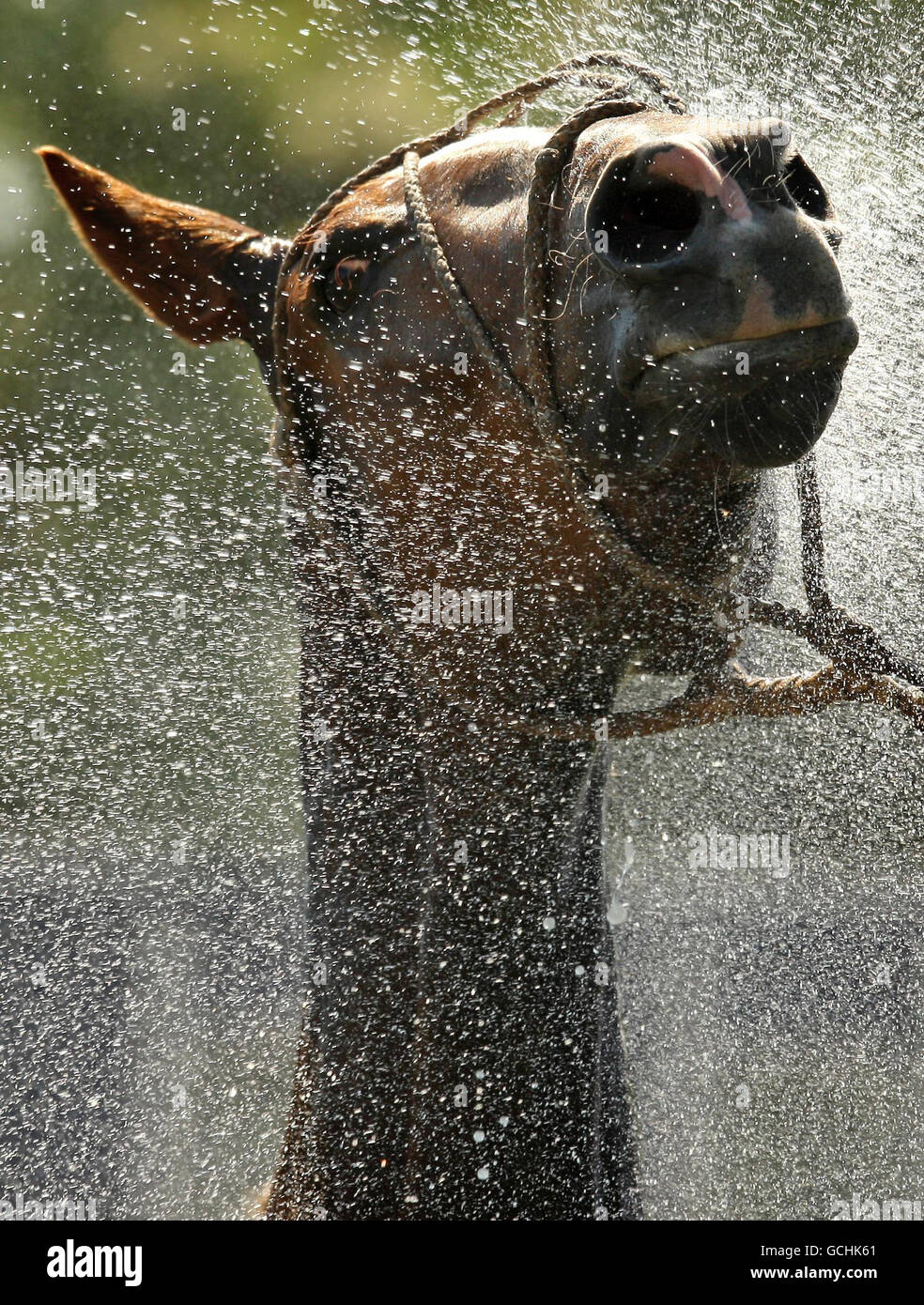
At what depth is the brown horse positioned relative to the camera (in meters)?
1.24

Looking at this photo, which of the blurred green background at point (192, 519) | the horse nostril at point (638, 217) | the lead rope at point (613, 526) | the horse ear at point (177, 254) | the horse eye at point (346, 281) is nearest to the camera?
the horse nostril at point (638, 217)

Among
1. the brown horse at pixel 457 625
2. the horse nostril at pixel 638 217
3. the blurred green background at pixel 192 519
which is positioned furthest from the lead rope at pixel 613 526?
the blurred green background at pixel 192 519

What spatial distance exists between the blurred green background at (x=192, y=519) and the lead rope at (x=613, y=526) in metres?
0.38

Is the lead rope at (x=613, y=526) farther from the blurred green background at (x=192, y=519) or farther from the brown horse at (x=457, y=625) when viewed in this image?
the blurred green background at (x=192, y=519)

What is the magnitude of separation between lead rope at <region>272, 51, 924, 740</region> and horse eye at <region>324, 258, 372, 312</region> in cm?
9

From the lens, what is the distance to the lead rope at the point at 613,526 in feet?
3.87

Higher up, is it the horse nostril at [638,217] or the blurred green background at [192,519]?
the horse nostril at [638,217]

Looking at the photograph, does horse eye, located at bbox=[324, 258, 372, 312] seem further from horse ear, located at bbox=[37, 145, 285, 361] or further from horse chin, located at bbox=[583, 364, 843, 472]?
horse chin, located at bbox=[583, 364, 843, 472]

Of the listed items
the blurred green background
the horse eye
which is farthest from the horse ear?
the blurred green background

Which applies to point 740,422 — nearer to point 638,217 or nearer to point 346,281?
point 638,217

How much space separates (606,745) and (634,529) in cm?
45

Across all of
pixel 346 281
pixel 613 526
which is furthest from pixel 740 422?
pixel 346 281

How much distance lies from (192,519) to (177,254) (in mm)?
3446
